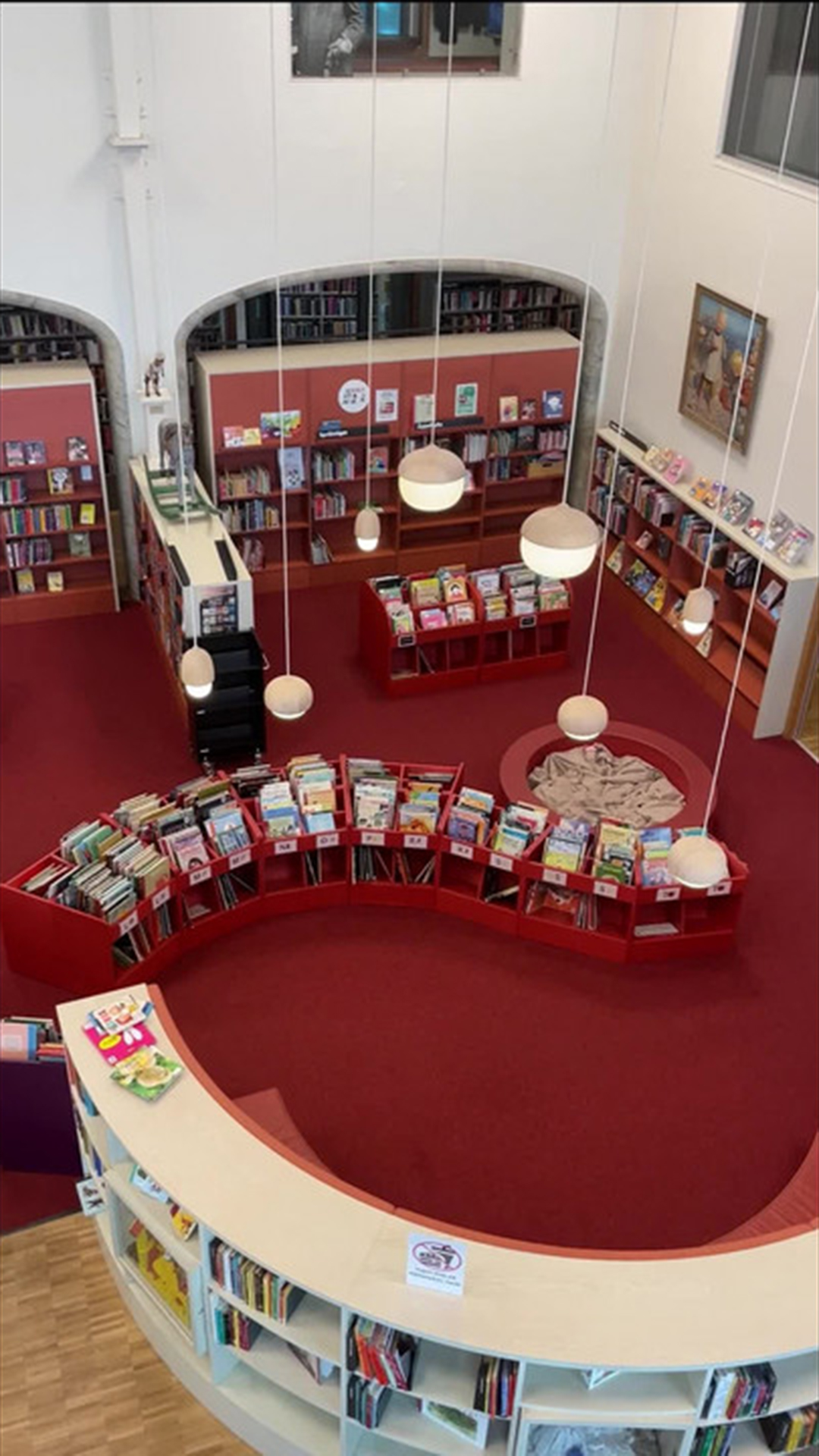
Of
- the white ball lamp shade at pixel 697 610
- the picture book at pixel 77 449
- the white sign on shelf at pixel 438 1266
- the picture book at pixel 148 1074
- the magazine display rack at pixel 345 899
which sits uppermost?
the white ball lamp shade at pixel 697 610

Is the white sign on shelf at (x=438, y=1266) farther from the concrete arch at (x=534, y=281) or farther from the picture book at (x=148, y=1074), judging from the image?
the concrete arch at (x=534, y=281)

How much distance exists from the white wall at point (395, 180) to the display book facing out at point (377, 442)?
0.81 metres

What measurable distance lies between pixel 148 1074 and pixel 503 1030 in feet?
9.50

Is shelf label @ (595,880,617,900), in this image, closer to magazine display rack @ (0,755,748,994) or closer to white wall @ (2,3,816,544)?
magazine display rack @ (0,755,748,994)

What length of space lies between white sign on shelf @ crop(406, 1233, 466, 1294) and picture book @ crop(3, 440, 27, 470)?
8332mm

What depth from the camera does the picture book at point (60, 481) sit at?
11.4 m

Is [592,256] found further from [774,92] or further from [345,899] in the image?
[345,899]

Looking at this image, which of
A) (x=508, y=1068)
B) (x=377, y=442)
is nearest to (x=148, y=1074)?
(x=508, y=1068)

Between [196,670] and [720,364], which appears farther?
[720,364]

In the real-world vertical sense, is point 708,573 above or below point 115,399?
below

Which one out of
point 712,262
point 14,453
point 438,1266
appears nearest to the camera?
point 438,1266

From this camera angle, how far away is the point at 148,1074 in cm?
573

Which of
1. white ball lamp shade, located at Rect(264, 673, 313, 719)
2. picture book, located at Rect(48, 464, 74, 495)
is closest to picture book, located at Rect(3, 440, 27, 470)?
picture book, located at Rect(48, 464, 74, 495)

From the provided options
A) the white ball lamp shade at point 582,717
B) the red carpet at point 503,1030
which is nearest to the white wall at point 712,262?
the red carpet at point 503,1030
